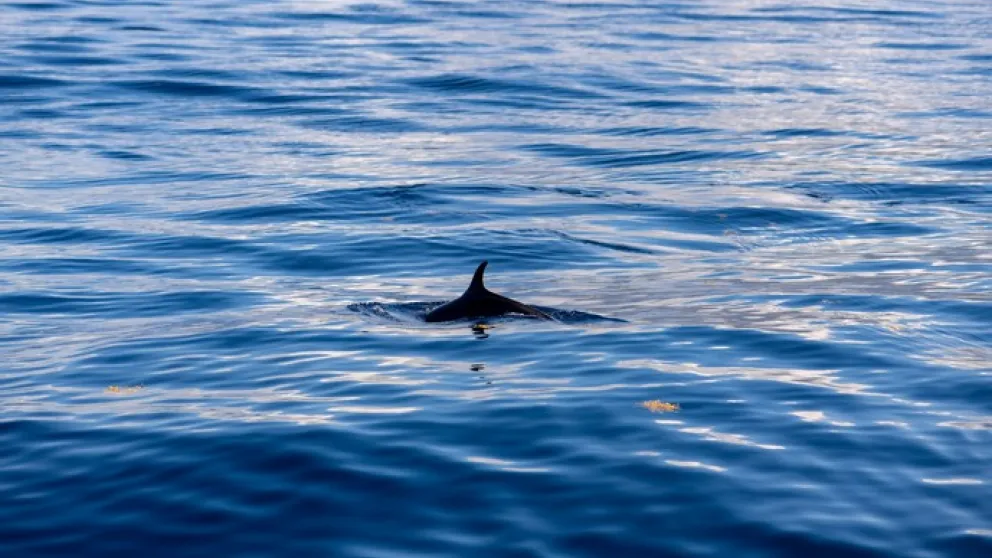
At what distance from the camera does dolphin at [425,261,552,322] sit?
12.9 meters

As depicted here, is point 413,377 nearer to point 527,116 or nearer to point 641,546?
point 641,546

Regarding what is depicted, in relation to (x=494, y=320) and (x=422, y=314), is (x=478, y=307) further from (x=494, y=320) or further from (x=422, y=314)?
(x=422, y=314)

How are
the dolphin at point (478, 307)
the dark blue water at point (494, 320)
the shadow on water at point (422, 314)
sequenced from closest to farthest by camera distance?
the dark blue water at point (494, 320) → the dolphin at point (478, 307) → the shadow on water at point (422, 314)

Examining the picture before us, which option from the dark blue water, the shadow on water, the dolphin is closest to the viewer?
the dark blue water

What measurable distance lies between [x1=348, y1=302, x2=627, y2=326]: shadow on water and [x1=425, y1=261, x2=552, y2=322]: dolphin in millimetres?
66

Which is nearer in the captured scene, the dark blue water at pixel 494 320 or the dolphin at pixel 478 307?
the dark blue water at pixel 494 320

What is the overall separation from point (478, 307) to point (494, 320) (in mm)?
175

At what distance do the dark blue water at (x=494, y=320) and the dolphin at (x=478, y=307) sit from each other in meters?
0.16

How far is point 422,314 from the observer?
1352 centimetres

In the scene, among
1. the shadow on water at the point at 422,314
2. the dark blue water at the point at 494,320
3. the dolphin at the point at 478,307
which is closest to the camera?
the dark blue water at the point at 494,320

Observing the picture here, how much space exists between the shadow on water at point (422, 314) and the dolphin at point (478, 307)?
66mm

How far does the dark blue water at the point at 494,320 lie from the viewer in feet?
26.8

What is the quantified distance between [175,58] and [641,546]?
3187cm

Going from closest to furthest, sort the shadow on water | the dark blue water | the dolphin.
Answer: the dark blue water
the dolphin
the shadow on water
